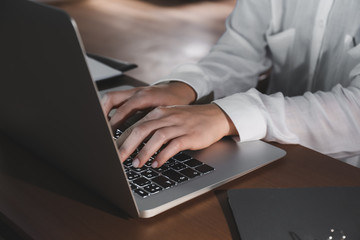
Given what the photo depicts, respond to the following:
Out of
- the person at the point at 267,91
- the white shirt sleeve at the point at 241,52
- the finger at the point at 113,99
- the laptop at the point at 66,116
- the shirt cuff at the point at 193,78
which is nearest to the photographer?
the laptop at the point at 66,116

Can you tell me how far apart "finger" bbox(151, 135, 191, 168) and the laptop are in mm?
26

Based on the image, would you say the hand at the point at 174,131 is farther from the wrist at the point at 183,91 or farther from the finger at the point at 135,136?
the wrist at the point at 183,91

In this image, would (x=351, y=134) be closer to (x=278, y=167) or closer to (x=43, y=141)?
(x=278, y=167)

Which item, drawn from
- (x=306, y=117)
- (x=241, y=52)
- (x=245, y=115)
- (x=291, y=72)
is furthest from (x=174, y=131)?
(x=291, y=72)

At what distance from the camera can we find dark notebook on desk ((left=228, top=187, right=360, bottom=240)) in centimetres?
53

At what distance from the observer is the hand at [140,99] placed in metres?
0.79

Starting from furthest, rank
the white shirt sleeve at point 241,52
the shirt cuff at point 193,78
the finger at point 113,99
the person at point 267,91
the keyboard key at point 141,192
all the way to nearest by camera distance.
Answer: the white shirt sleeve at point 241,52, the shirt cuff at point 193,78, the finger at point 113,99, the person at point 267,91, the keyboard key at point 141,192

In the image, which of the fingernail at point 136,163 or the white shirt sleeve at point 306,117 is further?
the white shirt sleeve at point 306,117

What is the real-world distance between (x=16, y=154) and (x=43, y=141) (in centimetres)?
10

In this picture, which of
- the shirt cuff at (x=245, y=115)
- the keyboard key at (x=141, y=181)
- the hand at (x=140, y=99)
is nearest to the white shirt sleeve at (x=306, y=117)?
the shirt cuff at (x=245, y=115)

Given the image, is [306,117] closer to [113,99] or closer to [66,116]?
[113,99]

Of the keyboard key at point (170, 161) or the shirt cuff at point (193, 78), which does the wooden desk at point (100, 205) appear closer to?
the keyboard key at point (170, 161)

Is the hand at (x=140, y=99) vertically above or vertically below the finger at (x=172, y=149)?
below

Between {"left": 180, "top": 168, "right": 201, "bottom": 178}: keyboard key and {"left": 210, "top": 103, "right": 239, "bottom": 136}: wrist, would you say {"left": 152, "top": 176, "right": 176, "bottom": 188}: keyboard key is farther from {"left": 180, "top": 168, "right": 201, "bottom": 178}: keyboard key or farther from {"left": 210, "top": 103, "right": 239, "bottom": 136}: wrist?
{"left": 210, "top": 103, "right": 239, "bottom": 136}: wrist
